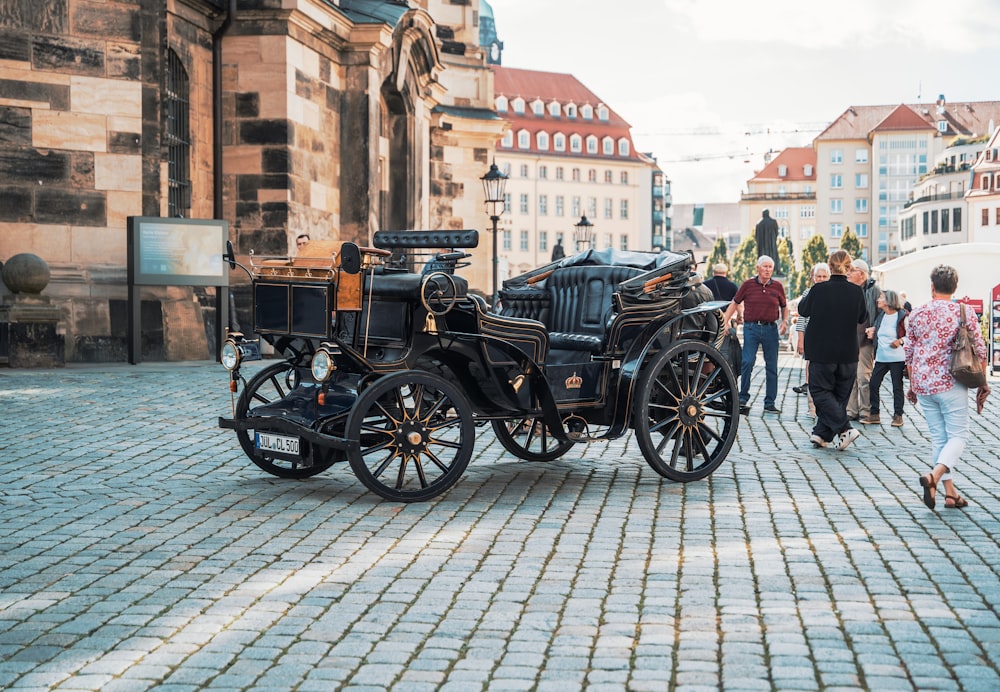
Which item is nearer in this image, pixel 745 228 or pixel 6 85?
pixel 6 85

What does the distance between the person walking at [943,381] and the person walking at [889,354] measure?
17.4ft

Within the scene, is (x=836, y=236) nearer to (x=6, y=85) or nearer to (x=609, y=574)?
(x=6, y=85)

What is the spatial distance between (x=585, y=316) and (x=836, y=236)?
147 meters

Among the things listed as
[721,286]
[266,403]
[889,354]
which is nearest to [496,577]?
[266,403]

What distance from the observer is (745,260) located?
135 metres

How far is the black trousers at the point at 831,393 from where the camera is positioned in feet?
37.1

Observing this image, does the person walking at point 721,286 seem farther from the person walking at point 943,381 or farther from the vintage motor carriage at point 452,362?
the person walking at point 943,381

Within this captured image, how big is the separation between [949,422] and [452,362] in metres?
3.04

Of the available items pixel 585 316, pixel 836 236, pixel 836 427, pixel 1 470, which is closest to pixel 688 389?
pixel 585 316

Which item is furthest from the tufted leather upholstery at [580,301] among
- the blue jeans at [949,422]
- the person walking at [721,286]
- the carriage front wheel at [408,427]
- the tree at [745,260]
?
the tree at [745,260]

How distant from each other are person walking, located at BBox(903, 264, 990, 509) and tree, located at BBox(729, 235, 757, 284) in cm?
12394

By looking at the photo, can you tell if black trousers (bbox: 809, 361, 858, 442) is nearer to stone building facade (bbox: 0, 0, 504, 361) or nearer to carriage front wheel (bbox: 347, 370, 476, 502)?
carriage front wheel (bbox: 347, 370, 476, 502)

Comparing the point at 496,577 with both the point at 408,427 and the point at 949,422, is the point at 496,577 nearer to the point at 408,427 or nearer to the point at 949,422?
the point at 408,427

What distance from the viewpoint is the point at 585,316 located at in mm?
9906
